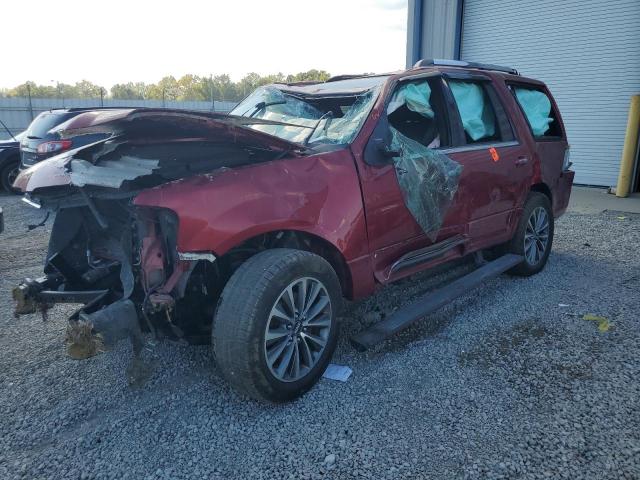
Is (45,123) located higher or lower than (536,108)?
lower

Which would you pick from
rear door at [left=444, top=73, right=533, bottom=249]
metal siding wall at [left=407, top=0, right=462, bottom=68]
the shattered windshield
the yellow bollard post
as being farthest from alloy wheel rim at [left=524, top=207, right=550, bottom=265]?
metal siding wall at [left=407, top=0, right=462, bottom=68]

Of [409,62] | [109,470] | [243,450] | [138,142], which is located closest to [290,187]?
[138,142]

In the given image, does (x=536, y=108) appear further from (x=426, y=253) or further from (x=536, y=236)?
(x=426, y=253)

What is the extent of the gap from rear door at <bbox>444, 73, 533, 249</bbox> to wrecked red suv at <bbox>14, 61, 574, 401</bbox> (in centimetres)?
3

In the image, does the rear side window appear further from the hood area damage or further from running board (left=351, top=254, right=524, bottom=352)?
running board (left=351, top=254, right=524, bottom=352)

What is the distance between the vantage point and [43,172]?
2.92 meters

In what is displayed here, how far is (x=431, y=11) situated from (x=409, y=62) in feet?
4.50

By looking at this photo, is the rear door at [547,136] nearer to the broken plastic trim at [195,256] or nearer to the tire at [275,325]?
the tire at [275,325]

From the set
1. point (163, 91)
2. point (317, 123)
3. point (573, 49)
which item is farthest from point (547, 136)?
point (163, 91)

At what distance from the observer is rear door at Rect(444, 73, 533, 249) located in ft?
12.8

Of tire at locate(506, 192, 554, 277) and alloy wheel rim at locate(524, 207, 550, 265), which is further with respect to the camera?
alloy wheel rim at locate(524, 207, 550, 265)

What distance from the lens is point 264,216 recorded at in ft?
8.70

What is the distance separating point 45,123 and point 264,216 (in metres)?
8.43

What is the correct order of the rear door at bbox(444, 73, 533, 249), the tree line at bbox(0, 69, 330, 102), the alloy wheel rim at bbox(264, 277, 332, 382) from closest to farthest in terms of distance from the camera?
1. the alloy wheel rim at bbox(264, 277, 332, 382)
2. the rear door at bbox(444, 73, 533, 249)
3. the tree line at bbox(0, 69, 330, 102)
